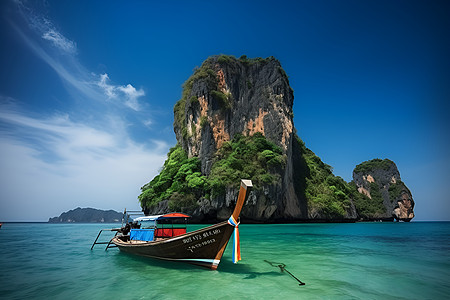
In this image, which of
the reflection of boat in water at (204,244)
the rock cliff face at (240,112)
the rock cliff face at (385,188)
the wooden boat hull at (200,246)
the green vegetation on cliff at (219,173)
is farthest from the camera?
the rock cliff face at (385,188)

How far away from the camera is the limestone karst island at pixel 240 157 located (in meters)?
34.8

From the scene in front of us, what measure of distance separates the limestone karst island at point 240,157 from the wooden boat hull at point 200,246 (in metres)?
24.4

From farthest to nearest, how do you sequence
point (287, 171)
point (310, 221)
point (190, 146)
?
point (310, 221), point (190, 146), point (287, 171)

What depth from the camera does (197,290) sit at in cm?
616

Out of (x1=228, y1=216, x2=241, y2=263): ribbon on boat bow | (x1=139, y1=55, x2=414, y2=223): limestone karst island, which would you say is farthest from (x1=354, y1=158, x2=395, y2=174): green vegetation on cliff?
(x1=228, y1=216, x2=241, y2=263): ribbon on boat bow

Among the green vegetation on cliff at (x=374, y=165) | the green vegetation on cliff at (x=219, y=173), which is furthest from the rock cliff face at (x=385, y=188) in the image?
the green vegetation on cliff at (x=219, y=173)

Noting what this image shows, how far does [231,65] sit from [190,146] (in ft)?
64.9

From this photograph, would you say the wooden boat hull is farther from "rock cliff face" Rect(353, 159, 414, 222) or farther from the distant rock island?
the distant rock island

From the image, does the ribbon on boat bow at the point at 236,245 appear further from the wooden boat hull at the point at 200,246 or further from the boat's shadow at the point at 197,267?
the boat's shadow at the point at 197,267

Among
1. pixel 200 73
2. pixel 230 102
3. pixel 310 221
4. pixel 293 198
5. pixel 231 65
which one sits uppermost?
pixel 231 65

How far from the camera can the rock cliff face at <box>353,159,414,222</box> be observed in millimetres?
77812

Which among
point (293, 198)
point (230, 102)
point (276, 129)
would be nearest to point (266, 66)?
point (230, 102)

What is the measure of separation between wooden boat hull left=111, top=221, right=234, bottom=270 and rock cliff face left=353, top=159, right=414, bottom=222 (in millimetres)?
86176

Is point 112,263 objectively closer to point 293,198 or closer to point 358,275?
point 358,275
